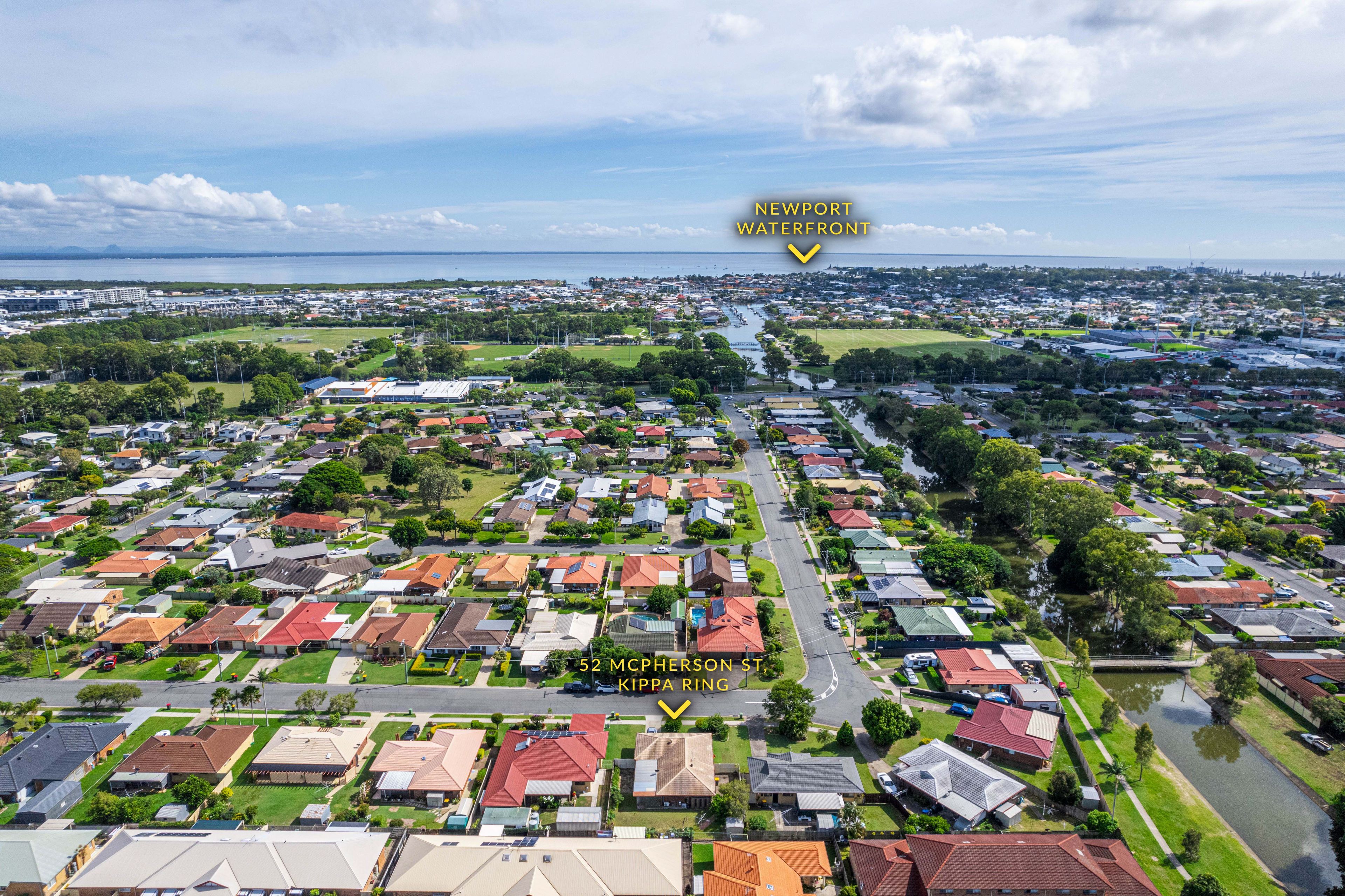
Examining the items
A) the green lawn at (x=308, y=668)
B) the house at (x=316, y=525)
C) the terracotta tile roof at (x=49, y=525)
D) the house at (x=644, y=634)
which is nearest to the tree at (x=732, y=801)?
the house at (x=644, y=634)

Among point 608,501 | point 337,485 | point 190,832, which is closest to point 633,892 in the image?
point 190,832

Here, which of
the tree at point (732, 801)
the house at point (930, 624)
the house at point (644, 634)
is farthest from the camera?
the house at point (930, 624)

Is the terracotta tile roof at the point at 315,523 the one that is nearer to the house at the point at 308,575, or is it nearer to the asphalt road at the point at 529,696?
the house at the point at 308,575

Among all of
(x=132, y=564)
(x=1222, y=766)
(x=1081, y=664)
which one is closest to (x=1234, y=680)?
(x=1222, y=766)

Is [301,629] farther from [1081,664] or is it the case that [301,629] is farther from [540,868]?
[1081,664]

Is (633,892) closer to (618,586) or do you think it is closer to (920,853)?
(920,853)

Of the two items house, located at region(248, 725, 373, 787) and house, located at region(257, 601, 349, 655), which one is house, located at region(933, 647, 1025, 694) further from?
house, located at region(257, 601, 349, 655)

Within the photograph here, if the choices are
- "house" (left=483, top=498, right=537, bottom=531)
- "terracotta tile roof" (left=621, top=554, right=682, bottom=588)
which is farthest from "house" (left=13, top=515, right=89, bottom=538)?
"terracotta tile roof" (left=621, top=554, right=682, bottom=588)
